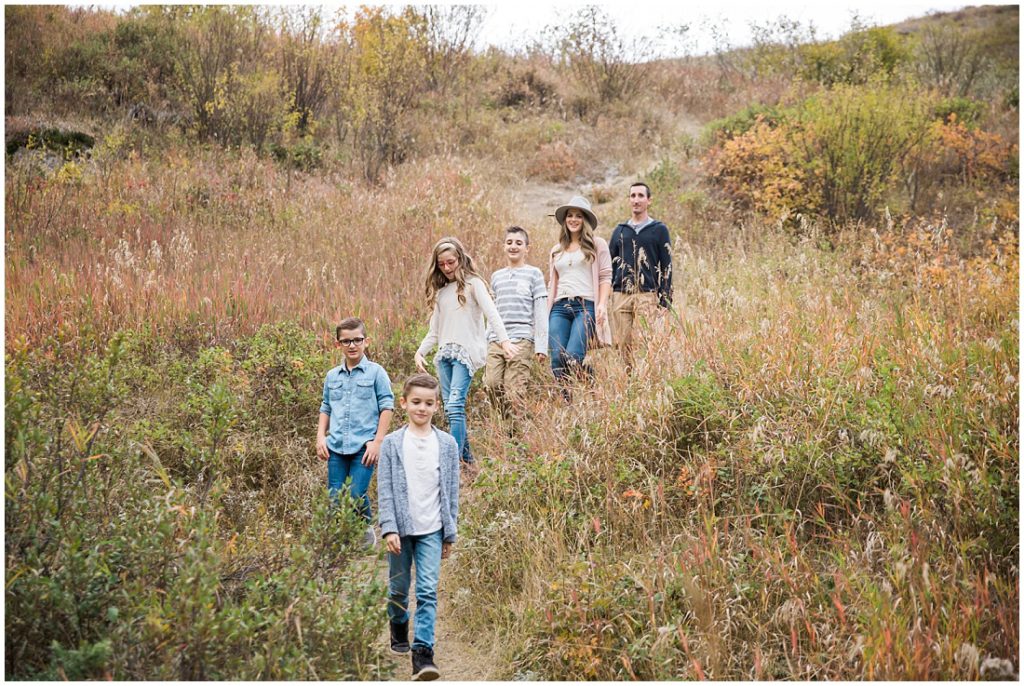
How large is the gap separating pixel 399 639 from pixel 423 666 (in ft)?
0.99

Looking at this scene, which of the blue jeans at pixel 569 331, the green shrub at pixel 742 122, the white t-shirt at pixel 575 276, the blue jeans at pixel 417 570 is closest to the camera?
the blue jeans at pixel 417 570

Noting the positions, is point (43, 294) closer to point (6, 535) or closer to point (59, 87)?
point (6, 535)

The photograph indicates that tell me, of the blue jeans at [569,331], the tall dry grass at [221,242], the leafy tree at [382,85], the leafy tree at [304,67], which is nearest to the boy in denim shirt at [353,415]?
the blue jeans at [569,331]

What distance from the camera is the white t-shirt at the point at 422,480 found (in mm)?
3312

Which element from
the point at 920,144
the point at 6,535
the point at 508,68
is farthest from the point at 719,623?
the point at 508,68

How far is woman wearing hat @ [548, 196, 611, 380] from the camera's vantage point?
546 cm

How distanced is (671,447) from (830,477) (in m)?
0.84

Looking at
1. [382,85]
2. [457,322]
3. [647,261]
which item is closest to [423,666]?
[457,322]

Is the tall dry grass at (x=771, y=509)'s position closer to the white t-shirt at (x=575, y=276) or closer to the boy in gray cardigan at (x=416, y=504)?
the boy in gray cardigan at (x=416, y=504)

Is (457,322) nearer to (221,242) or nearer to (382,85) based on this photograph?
(221,242)

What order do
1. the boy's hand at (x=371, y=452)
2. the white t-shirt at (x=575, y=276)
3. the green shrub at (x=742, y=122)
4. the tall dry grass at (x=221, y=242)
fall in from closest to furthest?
the boy's hand at (x=371, y=452)
the white t-shirt at (x=575, y=276)
the tall dry grass at (x=221, y=242)
the green shrub at (x=742, y=122)

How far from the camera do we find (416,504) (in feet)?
10.9

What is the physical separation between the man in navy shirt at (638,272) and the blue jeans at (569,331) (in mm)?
464

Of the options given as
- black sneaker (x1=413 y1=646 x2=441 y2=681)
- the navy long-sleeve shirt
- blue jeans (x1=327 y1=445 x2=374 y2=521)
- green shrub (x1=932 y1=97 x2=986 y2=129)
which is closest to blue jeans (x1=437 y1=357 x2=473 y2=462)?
blue jeans (x1=327 y1=445 x2=374 y2=521)
